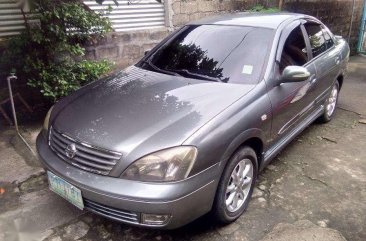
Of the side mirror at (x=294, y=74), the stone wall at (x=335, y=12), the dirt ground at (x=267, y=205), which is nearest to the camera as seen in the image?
the dirt ground at (x=267, y=205)

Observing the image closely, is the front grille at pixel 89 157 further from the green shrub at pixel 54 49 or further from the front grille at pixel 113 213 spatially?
the green shrub at pixel 54 49

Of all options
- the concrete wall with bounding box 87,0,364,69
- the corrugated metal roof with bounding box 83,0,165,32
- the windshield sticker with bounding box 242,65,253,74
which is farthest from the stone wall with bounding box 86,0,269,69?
the windshield sticker with bounding box 242,65,253,74

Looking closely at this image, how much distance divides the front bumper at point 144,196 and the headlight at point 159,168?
0.13 ft

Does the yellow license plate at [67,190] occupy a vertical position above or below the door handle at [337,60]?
below

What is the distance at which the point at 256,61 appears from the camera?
10.3 ft

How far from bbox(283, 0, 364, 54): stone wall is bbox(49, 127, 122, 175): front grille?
6.83 meters

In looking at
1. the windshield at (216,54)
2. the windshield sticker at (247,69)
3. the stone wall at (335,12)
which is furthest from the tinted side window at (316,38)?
the stone wall at (335,12)

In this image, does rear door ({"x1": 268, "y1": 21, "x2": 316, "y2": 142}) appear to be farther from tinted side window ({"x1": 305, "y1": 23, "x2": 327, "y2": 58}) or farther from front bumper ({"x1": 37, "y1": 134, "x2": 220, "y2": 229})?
front bumper ({"x1": 37, "y1": 134, "x2": 220, "y2": 229})

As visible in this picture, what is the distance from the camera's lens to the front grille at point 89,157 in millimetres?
2289

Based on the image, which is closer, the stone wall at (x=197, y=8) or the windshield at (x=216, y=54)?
the windshield at (x=216, y=54)

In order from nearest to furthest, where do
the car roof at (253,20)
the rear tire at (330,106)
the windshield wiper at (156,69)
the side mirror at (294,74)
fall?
the side mirror at (294,74)
the windshield wiper at (156,69)
the car roof at (253,20)
the rear tire at (330,106)

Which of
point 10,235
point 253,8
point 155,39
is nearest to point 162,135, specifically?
point 10,235

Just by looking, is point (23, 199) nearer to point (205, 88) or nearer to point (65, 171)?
point (65, 171)

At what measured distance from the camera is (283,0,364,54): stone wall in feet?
27.2
